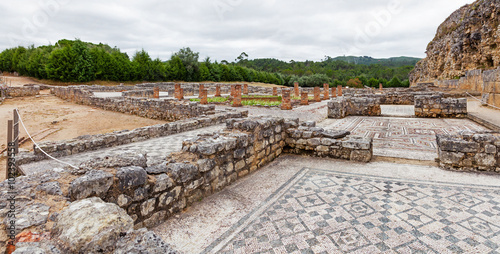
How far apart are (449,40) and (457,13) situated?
8240 mm

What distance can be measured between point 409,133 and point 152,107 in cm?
1158

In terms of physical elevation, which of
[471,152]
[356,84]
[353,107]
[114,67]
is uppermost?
[114,67]

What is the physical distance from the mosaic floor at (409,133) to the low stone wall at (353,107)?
102cm

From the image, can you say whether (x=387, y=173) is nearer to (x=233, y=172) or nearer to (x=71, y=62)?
(x=233, y=172)

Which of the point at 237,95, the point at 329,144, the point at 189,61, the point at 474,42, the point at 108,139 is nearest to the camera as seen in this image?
the point at 329,144

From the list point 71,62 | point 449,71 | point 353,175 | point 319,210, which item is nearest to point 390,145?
point 353,175

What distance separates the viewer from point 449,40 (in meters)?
34.0

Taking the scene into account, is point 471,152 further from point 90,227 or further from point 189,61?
point 189,61

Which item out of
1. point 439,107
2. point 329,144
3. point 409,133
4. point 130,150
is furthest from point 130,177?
point 439,107

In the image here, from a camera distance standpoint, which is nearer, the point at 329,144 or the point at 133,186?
the point at 133,186

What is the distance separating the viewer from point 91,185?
2.33 metres

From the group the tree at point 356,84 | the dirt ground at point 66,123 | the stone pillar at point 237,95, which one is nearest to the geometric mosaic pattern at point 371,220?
the dirt ground at point 66,123

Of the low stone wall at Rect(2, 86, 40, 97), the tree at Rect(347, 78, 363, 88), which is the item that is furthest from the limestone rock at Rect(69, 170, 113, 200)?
the tree at Rect(347, 78, 363, 88)

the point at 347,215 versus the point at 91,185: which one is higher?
the point at 91,185
